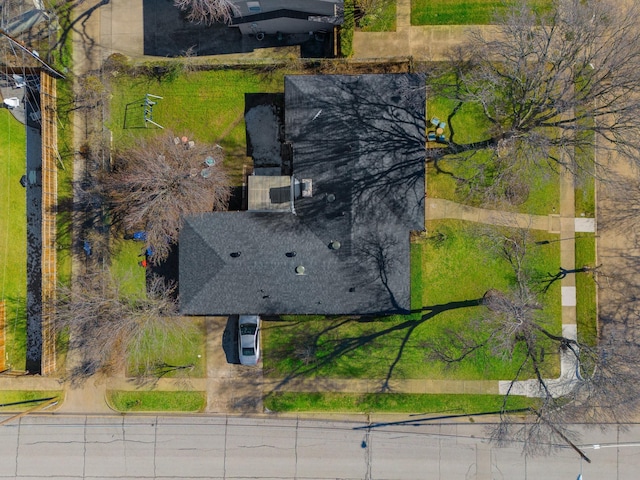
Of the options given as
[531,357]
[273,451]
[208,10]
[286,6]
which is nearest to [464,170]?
[531,357]

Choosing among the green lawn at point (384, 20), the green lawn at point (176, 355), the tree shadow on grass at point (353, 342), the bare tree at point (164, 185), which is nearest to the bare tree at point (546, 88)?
the green lawn at point (384, 20)

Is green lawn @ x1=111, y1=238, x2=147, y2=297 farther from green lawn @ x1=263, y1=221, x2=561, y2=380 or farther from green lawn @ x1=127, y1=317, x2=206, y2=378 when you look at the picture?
green lawn @ x1=263, y1=221, x2=561, y2=380

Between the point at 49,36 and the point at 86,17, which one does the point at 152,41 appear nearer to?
the point at 86,17

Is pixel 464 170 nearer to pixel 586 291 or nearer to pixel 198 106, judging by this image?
pixel 586 291

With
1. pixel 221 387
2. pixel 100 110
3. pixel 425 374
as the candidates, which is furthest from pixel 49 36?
pixel 425 374

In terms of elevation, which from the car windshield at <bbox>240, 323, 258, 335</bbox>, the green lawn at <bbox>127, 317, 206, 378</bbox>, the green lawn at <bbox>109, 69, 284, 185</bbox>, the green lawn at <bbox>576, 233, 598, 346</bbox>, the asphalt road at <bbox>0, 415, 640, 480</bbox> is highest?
the green lawn at <bbox>109, 69, 284, 185</bbox>

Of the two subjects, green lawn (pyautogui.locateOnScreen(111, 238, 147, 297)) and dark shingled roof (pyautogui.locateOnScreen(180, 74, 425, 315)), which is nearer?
dark shingled roof (pyautogui.locateOnScreen(180, 74, 425, 315))

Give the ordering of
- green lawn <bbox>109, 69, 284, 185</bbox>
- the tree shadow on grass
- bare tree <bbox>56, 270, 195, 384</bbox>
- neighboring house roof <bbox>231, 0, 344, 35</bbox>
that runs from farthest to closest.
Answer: green lawn <bbox>109, 69, 284, 185</bbox>, the tree shadow on grass, bare tree <bbox>56, 270, 195, 384</bbox>, neighboring house roof <bbox>231, 0, 344, 35</bbox>

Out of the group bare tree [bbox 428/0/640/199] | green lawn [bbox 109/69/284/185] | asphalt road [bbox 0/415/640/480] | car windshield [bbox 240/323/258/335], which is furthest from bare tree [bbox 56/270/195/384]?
bare tree [bbox 428/0/640/199]
